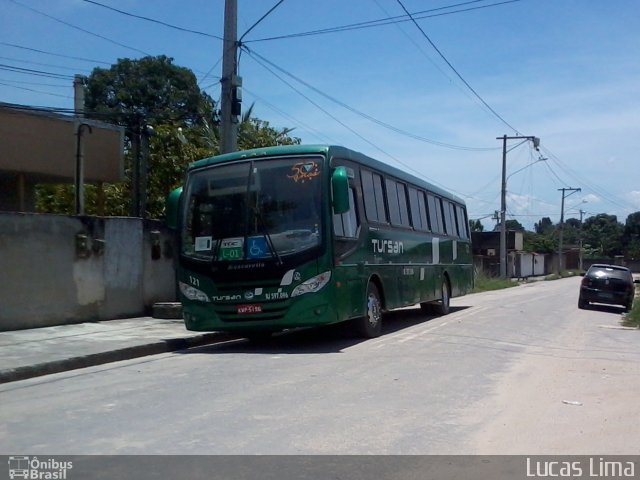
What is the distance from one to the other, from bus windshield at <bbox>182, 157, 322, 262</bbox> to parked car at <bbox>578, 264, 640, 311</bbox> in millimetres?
16315

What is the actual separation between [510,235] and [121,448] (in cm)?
6833

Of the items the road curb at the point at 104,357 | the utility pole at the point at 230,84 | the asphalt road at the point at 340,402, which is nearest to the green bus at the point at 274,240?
the road curb at the point at 104,357

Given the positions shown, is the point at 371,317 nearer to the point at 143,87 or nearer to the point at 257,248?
the point at 257,248

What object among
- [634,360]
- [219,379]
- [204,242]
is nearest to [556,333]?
[634,360]

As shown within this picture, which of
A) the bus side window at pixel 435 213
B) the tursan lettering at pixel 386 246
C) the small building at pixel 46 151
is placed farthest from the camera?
the bus side window at pixel 435 213

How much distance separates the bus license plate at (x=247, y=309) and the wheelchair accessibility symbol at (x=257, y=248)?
2.69 feet

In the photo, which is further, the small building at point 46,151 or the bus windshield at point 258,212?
the small building at point 46,151

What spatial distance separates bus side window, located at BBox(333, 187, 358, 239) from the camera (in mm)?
12695

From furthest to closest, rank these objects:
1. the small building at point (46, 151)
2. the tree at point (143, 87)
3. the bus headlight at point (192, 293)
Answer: the tree at point (143, 87)
the small building at point (46, 151)
the bus headlight at point (192, 293)

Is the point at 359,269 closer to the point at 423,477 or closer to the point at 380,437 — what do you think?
the point at 380,437

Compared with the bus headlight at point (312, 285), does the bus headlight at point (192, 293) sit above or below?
below

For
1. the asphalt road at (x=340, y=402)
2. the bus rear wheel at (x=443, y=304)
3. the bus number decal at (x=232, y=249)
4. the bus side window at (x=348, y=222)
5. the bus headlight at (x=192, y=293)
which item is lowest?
the asphalt road at (x=340, y=402)

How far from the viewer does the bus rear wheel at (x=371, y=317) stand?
14055 mm

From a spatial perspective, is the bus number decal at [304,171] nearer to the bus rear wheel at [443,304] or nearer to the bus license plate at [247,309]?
the bus license plate at [247,309]
